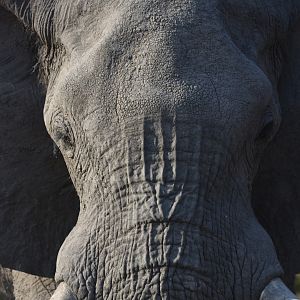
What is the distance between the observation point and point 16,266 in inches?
215

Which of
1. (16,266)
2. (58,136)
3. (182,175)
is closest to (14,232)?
(16,266)

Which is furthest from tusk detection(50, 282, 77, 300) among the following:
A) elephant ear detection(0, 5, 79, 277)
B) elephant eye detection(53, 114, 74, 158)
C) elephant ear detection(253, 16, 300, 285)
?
elephant ear detection(253, 16, 300, 285)

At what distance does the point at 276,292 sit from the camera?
15.2 ft

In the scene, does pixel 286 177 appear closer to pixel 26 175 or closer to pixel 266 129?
pixel 266 129

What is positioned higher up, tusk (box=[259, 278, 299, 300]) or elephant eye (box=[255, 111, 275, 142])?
elephant eye (box=[255, 111, 275, 142])

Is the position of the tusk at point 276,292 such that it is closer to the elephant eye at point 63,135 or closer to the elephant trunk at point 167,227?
the elephant trunk at point 167,227

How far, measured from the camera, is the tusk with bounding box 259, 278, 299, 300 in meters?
4.61

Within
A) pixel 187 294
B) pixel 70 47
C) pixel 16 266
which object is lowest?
pixel 16 266

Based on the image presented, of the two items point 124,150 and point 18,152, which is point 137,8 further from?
point 18,152

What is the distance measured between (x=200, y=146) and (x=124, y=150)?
175 millimetres

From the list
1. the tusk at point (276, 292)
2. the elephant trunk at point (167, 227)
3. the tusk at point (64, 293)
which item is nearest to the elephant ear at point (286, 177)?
the elephant trunk at point (167, 227)

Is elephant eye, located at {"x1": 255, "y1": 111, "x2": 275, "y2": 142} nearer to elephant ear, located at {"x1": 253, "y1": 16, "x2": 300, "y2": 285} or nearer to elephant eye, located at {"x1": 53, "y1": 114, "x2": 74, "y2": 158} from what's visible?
elephant ear, located at {"x1": 253, "y1": 16, "x2": 300, "y2": 285}

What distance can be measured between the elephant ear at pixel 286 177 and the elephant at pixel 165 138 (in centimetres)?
14

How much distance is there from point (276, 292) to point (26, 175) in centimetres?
97
